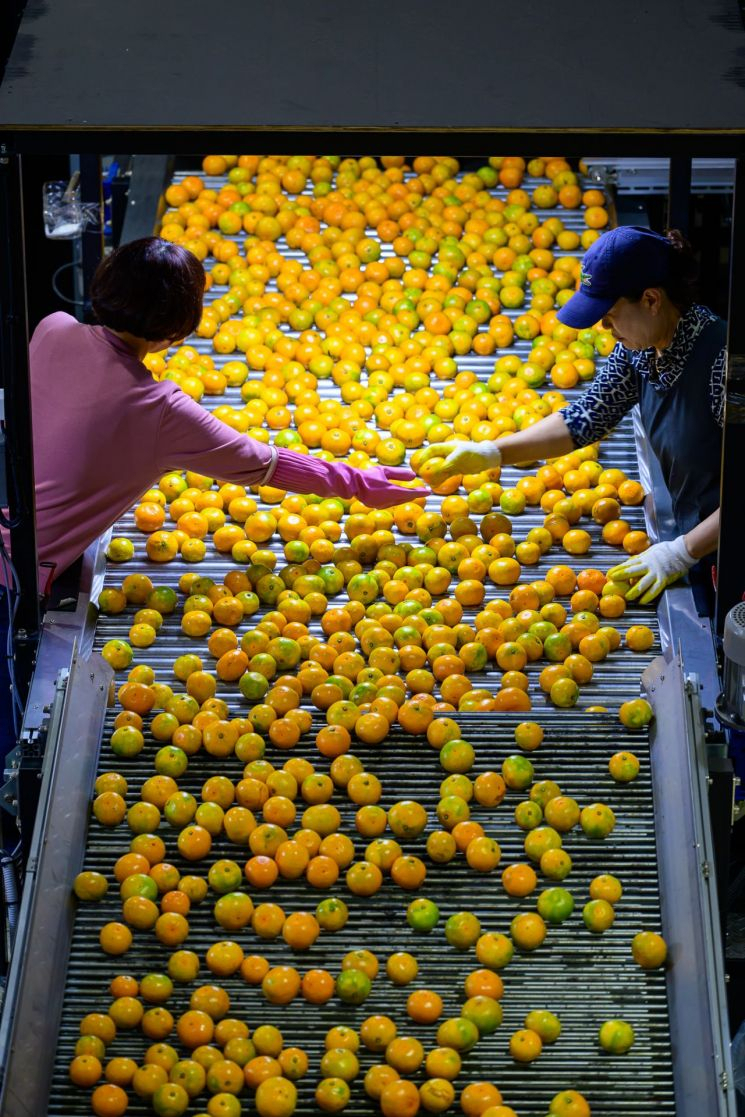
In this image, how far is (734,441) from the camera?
169 inches

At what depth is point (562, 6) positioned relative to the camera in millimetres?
4328

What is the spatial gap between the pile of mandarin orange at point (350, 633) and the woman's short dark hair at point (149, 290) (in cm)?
79

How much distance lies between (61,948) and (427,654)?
148 centimetres

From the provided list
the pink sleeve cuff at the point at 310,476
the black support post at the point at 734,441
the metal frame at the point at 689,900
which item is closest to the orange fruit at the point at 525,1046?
the metal frame at the point at 689,900

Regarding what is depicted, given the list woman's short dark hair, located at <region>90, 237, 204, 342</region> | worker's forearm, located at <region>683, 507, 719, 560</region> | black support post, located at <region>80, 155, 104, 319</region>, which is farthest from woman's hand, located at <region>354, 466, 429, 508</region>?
black support post, located at <region>80, 155, 104, 319</region>

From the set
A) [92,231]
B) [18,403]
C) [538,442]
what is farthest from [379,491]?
[92,231]

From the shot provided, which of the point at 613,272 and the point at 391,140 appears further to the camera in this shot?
the point at 613,272

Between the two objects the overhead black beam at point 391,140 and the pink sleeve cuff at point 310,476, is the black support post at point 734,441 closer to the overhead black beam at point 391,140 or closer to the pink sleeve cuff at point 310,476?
the overhead black beam at point 391,140

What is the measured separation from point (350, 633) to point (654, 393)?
1506 millimetres

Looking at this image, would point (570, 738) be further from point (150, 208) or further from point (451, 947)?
point (150, 208)

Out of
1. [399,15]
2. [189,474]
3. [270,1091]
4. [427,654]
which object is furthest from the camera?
[189,474]

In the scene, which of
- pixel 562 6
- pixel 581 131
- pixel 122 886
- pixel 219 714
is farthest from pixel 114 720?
pixel 562 6

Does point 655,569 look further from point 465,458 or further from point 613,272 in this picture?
point 613,272

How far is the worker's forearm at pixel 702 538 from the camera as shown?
16.6ft
